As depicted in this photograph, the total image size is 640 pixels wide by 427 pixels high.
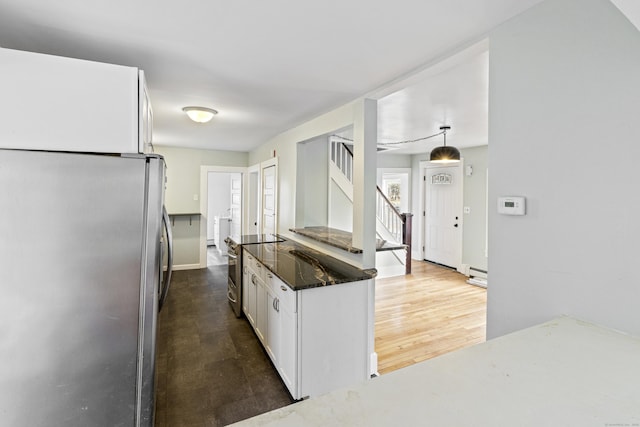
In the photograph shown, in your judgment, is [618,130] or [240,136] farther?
[240,136]

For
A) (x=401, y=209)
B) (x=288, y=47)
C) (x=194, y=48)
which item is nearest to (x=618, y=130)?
(x=288, y=47)

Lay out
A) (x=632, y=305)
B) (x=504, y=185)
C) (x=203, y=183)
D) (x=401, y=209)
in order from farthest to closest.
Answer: (x=401, y=209) → (x=203, y=183) → (x=504, y=185) → (x=632, y=305)

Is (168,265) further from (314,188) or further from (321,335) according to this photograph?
(314,188)

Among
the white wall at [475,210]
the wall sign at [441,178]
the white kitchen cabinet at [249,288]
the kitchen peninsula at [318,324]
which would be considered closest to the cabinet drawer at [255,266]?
the white kitchen cabinet at [249,288]

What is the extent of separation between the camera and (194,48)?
182 cm

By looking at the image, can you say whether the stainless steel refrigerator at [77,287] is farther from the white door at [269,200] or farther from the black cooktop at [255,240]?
the white door at [269,200]

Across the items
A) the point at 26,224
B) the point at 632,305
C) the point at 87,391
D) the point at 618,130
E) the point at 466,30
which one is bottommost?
the point at 87,391

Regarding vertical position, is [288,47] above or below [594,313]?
above

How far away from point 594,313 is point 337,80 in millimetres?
1992

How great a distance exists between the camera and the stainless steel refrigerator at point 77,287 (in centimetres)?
123

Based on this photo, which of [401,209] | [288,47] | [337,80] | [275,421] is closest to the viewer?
[275,421]

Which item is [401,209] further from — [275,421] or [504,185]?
[275,421]

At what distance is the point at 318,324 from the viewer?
216 cm

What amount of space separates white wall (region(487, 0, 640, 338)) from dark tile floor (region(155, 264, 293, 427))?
173 cm
